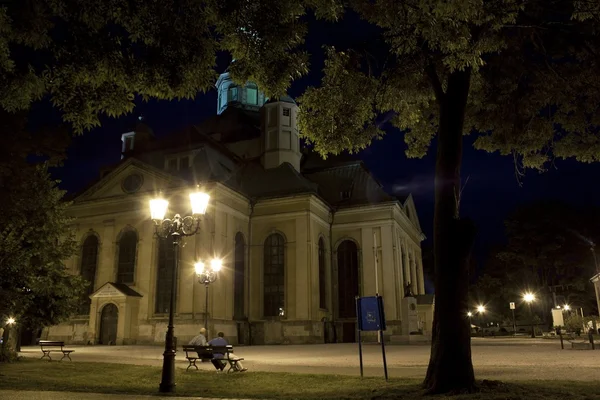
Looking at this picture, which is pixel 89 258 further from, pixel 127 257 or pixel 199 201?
pixel 199 201

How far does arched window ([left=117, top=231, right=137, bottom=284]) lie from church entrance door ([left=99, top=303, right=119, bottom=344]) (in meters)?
2.17

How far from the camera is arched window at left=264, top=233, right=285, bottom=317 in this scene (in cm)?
3517

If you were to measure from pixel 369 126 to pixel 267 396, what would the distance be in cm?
672

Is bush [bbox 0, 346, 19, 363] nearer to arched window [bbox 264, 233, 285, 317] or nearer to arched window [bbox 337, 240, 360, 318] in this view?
arched window [bbox 264, 233, 285, 317]

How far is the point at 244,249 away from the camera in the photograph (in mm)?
35781

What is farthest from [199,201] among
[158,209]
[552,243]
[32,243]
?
[552,243]

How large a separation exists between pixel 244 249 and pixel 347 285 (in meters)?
8.52

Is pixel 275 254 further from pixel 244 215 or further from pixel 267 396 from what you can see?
pixel 267 396

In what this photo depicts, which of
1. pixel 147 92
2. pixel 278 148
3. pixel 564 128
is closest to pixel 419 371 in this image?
pixel 564 128

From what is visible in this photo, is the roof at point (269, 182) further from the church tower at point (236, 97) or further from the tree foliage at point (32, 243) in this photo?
the tree foliage at point (32, 243)

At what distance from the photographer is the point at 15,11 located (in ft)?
22.6

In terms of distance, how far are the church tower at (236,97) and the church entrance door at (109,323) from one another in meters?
25.4

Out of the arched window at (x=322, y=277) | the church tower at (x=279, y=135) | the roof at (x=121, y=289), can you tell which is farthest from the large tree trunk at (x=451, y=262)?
the church tower at (x=279, y=135)

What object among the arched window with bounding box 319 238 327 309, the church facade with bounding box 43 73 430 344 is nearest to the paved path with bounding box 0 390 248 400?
the church facade with bounding box 43 73 430 344
